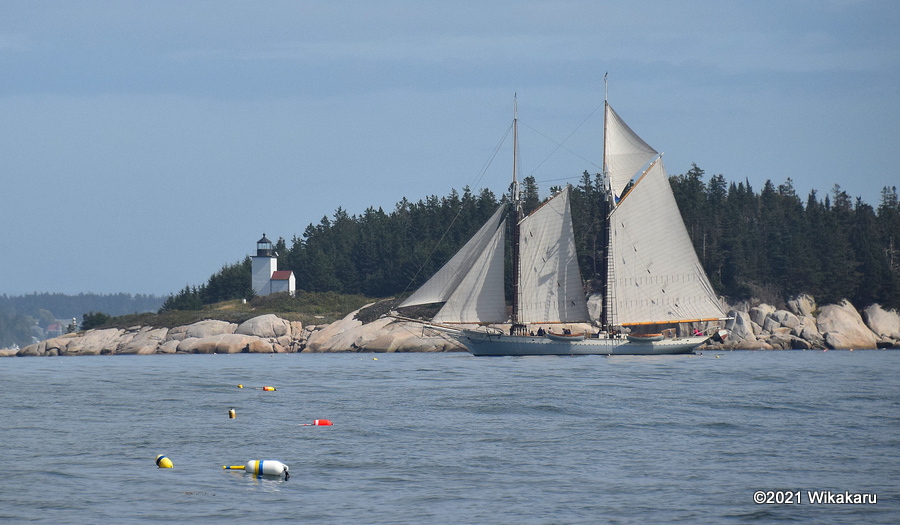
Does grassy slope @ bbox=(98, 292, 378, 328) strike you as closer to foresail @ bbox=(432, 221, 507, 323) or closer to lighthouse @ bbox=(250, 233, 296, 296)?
lighthouse @ bbox=(250, 233, 296, 296)

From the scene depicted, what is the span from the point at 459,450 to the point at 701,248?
297 ft

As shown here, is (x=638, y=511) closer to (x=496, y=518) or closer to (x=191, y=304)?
(x=496, y=518)

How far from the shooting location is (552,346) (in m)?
81.2

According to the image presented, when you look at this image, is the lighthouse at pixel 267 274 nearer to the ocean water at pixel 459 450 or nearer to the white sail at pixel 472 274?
the white sail at pixel 472 274

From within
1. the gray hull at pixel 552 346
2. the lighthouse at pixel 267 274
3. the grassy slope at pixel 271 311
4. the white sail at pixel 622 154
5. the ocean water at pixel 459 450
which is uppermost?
the white sail at pixel 622 154

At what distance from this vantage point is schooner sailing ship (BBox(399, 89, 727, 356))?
7694 cm

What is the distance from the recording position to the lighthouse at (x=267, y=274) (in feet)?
422

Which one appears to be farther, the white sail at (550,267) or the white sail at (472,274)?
the white sail at (550,267)

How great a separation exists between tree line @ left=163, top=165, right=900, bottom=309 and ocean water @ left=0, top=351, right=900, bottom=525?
2281 inches

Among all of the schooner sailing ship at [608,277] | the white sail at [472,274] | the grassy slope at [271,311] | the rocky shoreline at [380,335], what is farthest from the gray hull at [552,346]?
the grassy slope at [271,311]

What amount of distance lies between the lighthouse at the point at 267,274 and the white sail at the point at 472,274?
55.6 metres

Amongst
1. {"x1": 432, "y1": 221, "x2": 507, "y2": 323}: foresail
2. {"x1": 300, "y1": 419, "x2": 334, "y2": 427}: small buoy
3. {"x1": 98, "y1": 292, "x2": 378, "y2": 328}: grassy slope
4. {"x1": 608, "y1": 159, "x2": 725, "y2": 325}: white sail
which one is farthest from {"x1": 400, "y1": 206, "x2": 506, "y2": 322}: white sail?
{"x1": 300, "y1": 419, "x2": 334, "y2": 427}: small buoy

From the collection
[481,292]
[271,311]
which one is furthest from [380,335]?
[481,292]

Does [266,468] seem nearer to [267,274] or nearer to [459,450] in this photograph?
[459,450]
